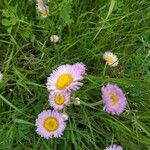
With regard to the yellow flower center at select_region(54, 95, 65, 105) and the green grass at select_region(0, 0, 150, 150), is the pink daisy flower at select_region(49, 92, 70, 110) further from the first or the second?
the green grass at select_region(0, 0, 150, 150)

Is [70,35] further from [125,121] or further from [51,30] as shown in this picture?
[125,121]

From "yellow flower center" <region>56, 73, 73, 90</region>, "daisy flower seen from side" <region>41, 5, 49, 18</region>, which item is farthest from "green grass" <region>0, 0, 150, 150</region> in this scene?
"yellow flower center" <region>56, 73, 73, 90</region>

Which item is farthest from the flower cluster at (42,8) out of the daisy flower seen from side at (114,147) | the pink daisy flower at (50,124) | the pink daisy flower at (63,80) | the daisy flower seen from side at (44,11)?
the daisy flower seen from side at (114,147)

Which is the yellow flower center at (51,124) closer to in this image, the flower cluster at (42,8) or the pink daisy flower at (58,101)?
the pink daisy flower at (58,101)

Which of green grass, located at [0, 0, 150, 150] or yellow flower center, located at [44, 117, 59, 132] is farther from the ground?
green grass, located at [0, 0, 150, 150]

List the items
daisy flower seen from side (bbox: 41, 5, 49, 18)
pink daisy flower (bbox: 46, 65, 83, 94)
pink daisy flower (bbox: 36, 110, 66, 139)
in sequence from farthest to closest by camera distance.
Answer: daisy flower seen from side (bbox: 41, 5, 49, 18) < pink daisy flower (bbox: 36, 110, 66, 139) < pink daisy flower (bbox: 46, 65, 83, 94)

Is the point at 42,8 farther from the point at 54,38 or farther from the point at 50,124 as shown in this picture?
the point at 50,124

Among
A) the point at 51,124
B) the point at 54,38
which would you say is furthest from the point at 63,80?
the point at 54,38
